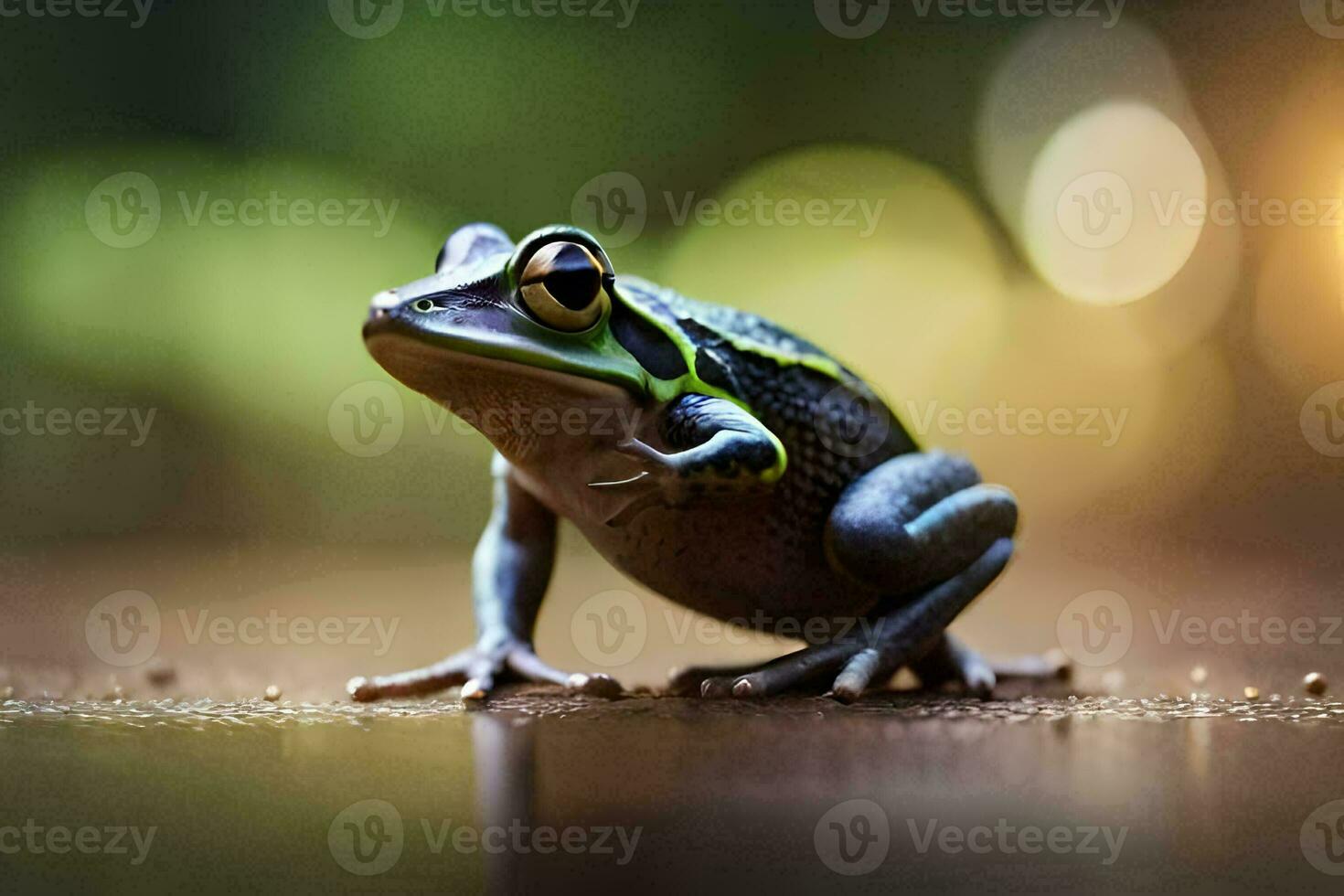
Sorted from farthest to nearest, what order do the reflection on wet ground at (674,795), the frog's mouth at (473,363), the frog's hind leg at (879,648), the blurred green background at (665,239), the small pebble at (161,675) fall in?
the blurred green background at (665,239)
the small pebble at (161,675)
the frog's hind leg at (879,648)
the frog's mouth at (473,363)
the reflection on wet ground at (674,795)

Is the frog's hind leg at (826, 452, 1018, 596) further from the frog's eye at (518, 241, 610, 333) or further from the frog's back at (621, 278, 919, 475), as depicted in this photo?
the frog's eye at (518, 241, 610, 333)

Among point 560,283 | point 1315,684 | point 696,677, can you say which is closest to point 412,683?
point 696,677

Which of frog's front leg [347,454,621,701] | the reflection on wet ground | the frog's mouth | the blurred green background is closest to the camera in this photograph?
the reflection on wet ground

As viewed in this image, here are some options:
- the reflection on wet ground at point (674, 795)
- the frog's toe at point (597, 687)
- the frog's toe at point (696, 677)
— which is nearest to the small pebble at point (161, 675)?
the reflection on wet ground at point (674, 795)

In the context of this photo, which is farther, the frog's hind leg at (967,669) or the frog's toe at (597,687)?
the frog's hind leg at (967,669)

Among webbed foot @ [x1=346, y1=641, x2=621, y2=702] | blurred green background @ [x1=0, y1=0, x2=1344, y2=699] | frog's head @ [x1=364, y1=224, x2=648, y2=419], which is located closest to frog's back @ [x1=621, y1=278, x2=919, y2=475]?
frog's head @ [x1=364, y1=224, x2=648, y2=419]

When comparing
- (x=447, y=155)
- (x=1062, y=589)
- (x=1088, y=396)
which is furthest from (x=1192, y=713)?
(x=447, y=155)

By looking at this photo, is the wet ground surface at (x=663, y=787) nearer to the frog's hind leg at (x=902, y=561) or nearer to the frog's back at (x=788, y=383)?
the frog's hind leg at (x=902, y=561)
